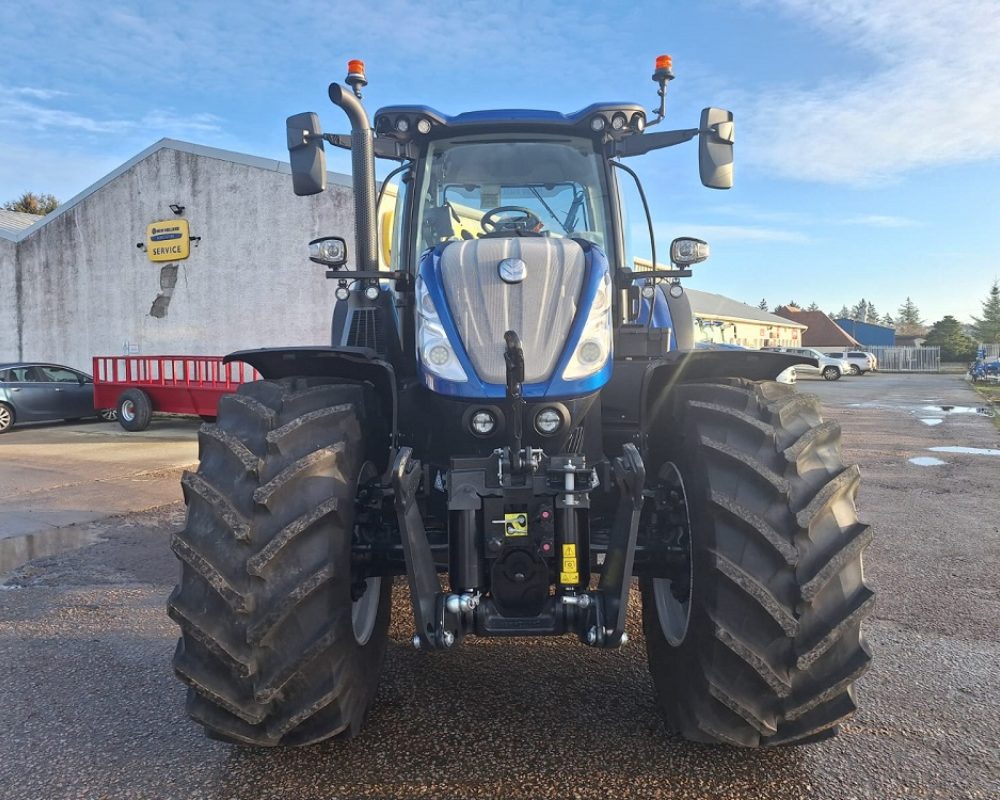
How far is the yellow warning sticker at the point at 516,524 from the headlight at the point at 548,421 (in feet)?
1.17

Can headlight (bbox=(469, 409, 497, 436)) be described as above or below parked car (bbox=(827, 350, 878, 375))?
above

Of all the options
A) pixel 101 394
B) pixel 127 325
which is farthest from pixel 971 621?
pixel 127 325

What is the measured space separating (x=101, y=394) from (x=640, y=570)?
14.8m

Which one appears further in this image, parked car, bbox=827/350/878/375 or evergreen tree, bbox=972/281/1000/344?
evergreen tree, bbox=972/281/1000/344

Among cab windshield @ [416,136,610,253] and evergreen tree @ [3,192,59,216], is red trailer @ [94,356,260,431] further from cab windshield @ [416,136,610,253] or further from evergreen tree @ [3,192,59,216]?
evergreen tree @ [3,192,59,216]

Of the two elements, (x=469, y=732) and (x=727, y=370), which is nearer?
(x=469, y=732)

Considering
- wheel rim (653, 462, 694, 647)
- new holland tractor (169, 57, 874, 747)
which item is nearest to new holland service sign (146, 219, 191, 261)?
new holland tractor (169, 57, 874, 747)

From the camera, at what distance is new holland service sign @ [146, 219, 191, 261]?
18.2 meters

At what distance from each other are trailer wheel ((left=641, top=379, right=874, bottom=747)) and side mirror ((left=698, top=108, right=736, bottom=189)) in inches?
57.9

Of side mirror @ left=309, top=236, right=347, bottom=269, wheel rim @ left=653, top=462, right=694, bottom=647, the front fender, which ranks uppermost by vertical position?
side mirror @ left=309, top=236, right=347, bottom=269

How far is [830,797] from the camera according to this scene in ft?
8.32

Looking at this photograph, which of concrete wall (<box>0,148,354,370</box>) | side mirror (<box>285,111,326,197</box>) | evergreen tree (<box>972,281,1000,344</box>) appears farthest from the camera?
evergreen tree (<box>972,281,1000,344</box>)

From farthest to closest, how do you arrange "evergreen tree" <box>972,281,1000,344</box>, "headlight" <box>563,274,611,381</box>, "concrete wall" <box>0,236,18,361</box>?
"evergreen tree" <box>972,281,1000,344</box> < "concrete wall" <box>0,236,18,361</box> < "headlight" <box>563,274,611,381</box>

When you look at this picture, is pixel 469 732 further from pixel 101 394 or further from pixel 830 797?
pixel 101 394
